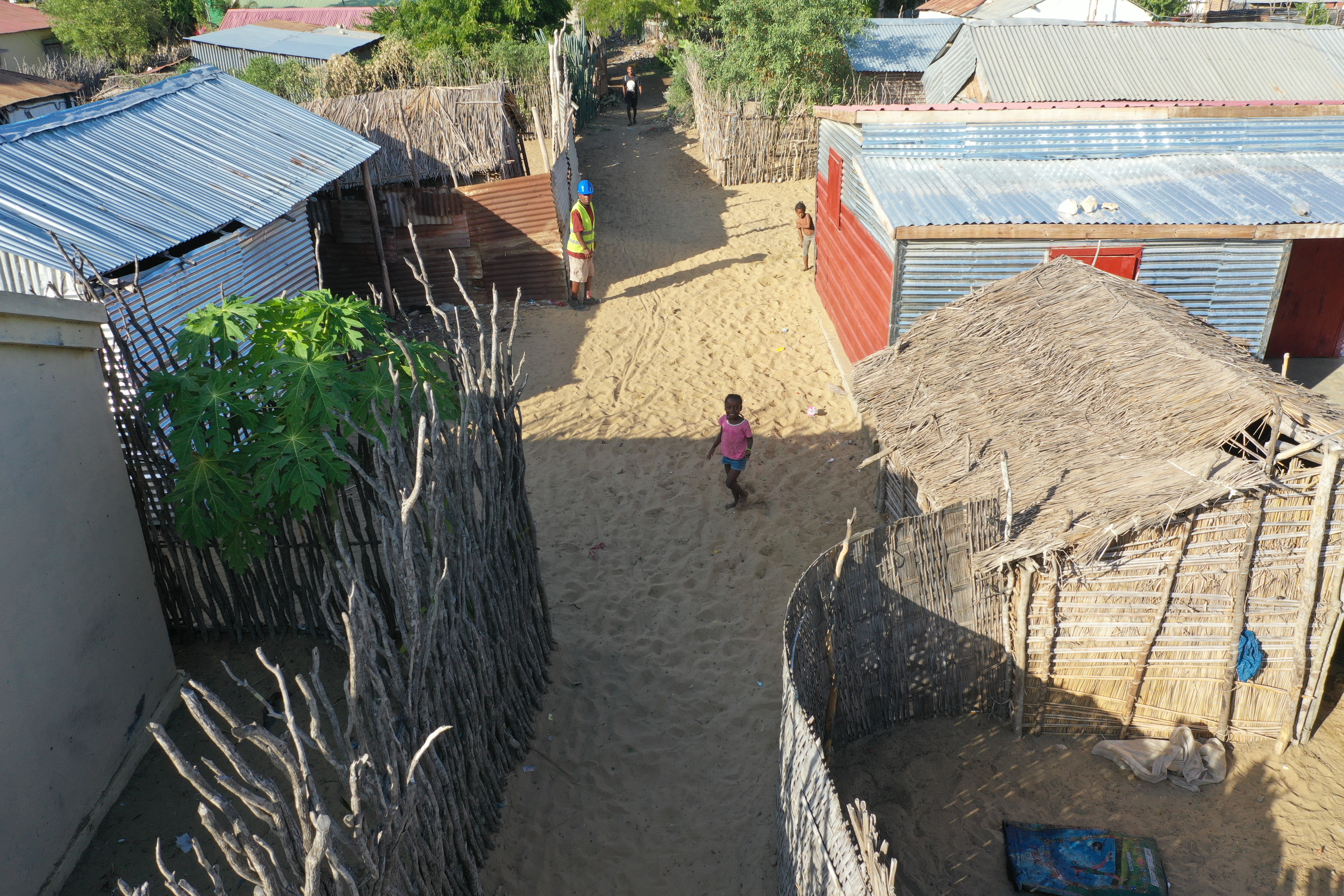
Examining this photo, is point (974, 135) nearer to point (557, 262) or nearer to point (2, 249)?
point (557, 262)

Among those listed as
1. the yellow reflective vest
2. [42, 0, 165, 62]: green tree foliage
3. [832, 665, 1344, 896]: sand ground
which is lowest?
[832, 665, 1344, 896]: sand ground

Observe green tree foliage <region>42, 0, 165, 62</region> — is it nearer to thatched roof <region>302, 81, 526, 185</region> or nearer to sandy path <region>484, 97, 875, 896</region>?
thatched roof <region>302, 81, 526, 185</region>

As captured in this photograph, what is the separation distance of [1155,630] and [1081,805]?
3.44 feet

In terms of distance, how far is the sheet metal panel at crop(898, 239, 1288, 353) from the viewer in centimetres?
746

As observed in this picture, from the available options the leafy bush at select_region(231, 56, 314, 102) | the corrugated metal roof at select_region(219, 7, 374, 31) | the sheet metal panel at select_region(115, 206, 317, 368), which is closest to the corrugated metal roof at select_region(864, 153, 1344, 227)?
the sheet metal panel at select_region(115, 206, 317, 368)

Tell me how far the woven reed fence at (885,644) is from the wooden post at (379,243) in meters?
8.47

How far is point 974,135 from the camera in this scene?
8.70 meters

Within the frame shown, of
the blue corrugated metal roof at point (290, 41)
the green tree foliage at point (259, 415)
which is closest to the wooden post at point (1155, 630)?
the green tree foliage at point (259, 415)

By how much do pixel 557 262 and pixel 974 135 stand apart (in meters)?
5.52

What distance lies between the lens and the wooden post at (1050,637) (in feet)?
14.9

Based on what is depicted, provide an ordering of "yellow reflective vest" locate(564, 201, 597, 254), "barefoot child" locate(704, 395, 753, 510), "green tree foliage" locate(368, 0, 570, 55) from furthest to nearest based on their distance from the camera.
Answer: "green tree foliage" locate(368, 0, 570, 55)
"yellow reflective vest" locate(564, 201, 597, 254)
"barefoot child" locate(704, 395, 753, 510)

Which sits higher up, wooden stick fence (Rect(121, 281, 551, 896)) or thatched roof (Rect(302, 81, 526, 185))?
thatched roof (Rect(302, 81, 526, 185))

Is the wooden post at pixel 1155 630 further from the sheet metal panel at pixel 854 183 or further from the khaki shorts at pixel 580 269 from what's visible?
the khaki shorts at pixel 580 269

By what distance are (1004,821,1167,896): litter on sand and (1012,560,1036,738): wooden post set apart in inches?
25.7
